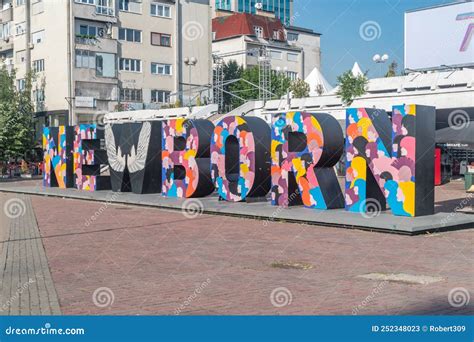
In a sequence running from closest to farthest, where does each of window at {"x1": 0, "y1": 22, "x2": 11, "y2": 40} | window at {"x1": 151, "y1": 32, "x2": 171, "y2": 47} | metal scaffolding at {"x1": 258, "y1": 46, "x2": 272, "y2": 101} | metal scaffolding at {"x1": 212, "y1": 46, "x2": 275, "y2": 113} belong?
window at {"x1": 151, "y1": 32, "x2": 171, "y2": 47} → metal scaffolding at {"x1": 258, "y1": 46, "x2": 272, "y2": 101} → window at {"x1": 0, "y1": 22, "x2": 11, "y2": 40} → metal scaffolding at {"x1": 212, "y1": 46, "x2": 275, "y2": 113}

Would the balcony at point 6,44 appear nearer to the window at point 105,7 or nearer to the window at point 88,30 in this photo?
the window at point 88,30

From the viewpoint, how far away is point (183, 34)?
65500mm

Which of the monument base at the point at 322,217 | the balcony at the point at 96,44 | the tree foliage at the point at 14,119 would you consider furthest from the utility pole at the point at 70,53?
the monument base at the point at 322,217

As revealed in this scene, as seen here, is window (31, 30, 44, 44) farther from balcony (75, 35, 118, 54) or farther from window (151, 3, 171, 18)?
window (151, 3, 171, 18)

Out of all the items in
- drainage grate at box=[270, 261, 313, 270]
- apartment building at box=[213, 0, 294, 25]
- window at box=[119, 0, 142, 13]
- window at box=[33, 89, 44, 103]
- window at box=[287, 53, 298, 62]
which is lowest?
drainage grate at box=[270, 261, 313, 270]

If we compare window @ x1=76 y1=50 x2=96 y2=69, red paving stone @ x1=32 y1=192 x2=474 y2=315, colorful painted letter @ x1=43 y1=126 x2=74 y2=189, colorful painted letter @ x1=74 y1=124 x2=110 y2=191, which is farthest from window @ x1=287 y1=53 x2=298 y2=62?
red paving stone @ x1=32 y1=192 x2=474 y2=315

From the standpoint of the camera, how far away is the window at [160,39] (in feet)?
206

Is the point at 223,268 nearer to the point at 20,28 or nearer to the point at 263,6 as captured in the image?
the point at 20,28

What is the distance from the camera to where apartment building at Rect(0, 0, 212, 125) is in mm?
56688

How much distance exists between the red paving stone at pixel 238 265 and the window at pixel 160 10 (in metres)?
48.6

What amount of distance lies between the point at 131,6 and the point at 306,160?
152 ft

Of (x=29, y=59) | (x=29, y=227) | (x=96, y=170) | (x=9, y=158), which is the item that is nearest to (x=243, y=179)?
(x=29, y=227)

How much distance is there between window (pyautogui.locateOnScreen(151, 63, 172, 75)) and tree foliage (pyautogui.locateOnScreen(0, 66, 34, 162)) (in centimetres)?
1157

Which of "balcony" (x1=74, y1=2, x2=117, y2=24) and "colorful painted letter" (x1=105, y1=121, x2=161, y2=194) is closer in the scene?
"colorful painted letter" (x1=105, y1=121, x2=161, y2=194)
